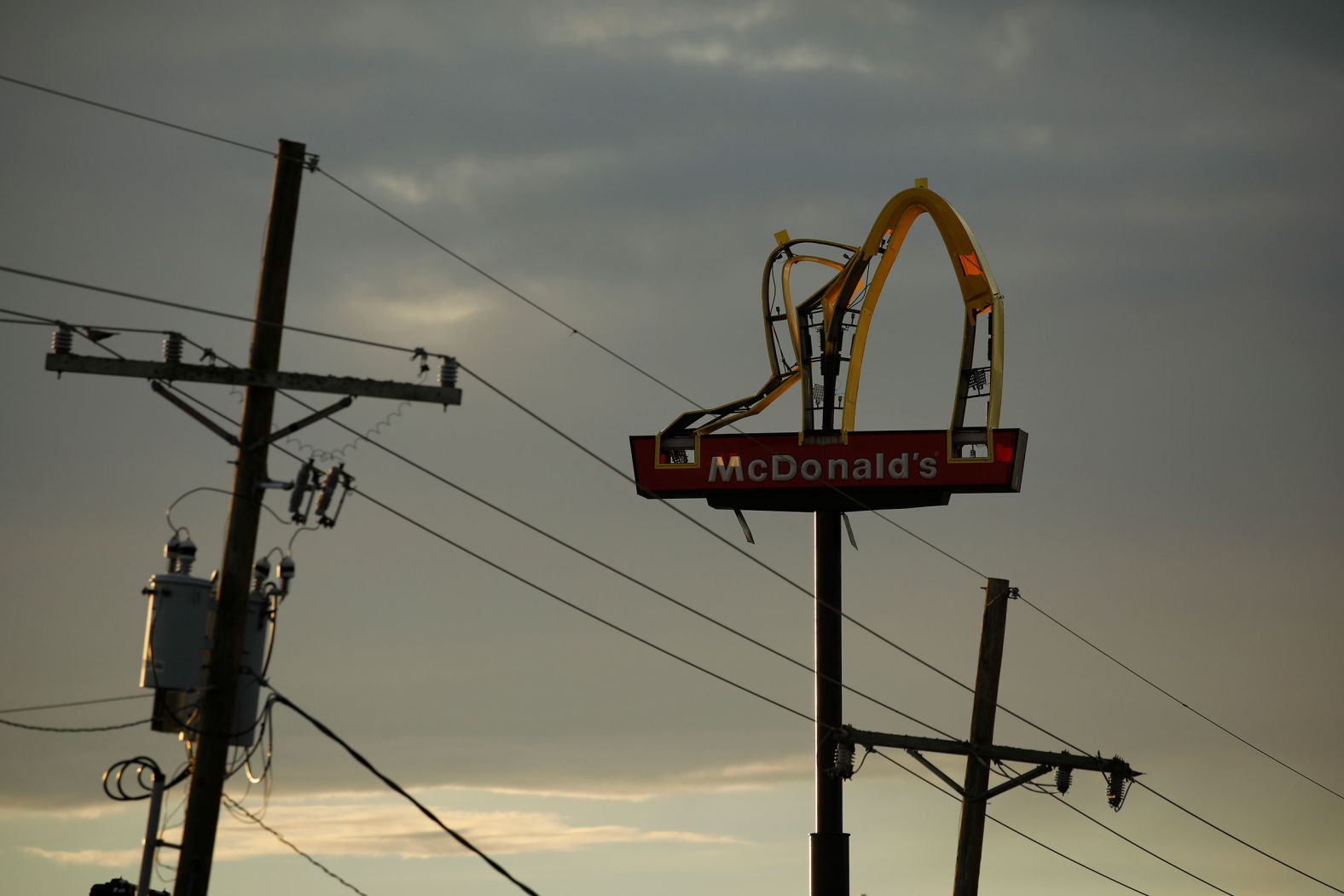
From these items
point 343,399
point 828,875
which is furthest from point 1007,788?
point 343,399

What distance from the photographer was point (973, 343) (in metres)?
41.2

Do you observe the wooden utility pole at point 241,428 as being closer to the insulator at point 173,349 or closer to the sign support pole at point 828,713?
the insulator at point 173,349

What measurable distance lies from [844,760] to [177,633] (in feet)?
54.0

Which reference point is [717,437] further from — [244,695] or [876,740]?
[244,695]

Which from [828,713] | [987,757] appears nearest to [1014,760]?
[987,757]

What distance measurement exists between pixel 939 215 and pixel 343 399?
21.2m

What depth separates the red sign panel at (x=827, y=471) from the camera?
42.0 m

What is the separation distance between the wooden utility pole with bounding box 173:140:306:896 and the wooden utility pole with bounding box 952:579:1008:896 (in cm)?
1487

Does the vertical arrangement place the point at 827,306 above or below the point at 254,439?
above

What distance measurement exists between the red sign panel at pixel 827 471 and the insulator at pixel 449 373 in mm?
19260

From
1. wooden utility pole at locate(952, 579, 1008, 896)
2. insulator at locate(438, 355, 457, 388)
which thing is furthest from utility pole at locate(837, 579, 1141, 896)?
insulator at locate(438, 355, 457, 388)

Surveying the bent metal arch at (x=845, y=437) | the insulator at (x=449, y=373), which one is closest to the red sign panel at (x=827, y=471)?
the bent metal arch at (x=845, y=437)

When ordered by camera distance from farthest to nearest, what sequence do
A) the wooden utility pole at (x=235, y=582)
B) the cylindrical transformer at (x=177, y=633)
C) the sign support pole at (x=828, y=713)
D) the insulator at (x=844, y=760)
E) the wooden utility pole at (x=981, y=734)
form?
the sign support pole at (x=828, y=713) → the insulator at (x=844, y=760) → the wooden utility pole at (x=981, y=734) → the cylindrical transformer at (x=177, y=633) → the wooden utility pole at (x=235, y=582)

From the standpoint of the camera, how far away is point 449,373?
24.0m
